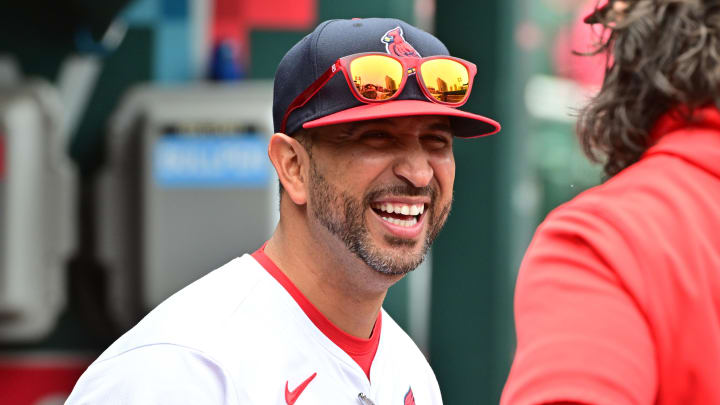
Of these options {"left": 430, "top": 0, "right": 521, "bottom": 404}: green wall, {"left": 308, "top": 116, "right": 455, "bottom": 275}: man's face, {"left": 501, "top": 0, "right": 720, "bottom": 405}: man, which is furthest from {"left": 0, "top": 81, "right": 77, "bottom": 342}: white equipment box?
{"left": 501, "top": 0, "right": 720, "bottom": 405}: man

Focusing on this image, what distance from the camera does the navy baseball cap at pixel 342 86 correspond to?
193cm

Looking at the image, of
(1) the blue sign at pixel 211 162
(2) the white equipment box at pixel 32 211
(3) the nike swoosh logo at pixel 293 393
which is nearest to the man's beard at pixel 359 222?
(3) the nike swoosh logo at pixel 293 393

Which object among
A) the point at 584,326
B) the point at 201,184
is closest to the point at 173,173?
the point at 201,184

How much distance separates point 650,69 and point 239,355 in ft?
2.80

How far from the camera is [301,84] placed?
6.64 ft

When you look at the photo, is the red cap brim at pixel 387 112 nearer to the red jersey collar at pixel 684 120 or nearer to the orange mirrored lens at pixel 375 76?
the orange mirrored lens at pixel 375 76

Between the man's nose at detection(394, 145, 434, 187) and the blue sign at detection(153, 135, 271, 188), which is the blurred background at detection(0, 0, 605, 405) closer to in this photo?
the blue sign at detection(153, 135, 271, 188)

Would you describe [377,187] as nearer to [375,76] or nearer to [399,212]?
[399,212]

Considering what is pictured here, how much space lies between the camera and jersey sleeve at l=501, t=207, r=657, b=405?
1.22 m

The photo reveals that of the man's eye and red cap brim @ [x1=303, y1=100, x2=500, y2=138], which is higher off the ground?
red cap brim @ [x1=303, y1=100, x2=500, y2=138]

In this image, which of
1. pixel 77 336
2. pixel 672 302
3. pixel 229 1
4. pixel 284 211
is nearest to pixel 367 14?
pixel 229 1

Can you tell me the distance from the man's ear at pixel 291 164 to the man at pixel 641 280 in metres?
0.76

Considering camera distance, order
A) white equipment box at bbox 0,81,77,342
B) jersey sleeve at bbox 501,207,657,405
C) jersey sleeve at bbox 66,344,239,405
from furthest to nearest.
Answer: white equipment box at bbox 0,81,77,342 → jersey sleeve at bbox 66,344,239,405 → jersey sleeve at bbox 501,207,657,405

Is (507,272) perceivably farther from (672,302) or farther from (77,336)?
(672,302)
